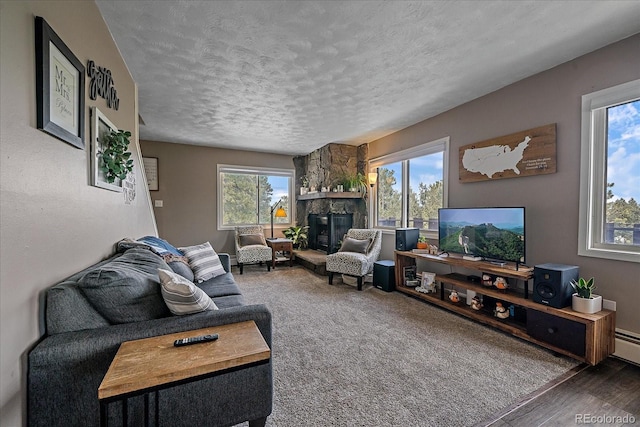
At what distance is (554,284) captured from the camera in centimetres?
220

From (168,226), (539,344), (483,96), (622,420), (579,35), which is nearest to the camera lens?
(622,420)

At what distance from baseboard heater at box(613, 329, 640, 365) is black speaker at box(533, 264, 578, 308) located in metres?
0.42

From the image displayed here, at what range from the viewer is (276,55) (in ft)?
7.65

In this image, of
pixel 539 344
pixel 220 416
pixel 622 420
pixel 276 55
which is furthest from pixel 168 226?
pixel 622 420

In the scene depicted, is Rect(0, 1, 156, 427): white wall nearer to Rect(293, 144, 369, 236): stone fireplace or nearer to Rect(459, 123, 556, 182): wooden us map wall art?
Rect(459, 123, 556, 182): wooden us map wall art

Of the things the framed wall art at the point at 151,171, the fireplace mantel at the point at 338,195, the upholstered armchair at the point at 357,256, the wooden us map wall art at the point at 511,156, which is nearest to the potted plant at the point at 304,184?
the fireplace mantel at the point at 338,195

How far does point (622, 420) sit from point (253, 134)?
4922mm

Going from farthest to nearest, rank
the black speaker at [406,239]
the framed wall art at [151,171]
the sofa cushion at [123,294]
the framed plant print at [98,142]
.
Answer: the framed wall art at [151,171], the black speaker at [406,239], the framed plant print at [98,142], the sofa cushion at [123,294]

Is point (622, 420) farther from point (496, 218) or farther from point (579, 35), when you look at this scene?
point (579, 35)

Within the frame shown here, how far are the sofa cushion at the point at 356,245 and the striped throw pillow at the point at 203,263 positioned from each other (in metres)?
2.10

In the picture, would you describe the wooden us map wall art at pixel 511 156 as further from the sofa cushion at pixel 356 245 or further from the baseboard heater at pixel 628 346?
the sofa cushion at pixel 356 245

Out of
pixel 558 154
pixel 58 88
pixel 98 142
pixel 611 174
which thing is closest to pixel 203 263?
pixel 98 142

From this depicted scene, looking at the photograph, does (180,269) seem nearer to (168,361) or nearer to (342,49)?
(168,361)

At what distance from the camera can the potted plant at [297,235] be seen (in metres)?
5.96
